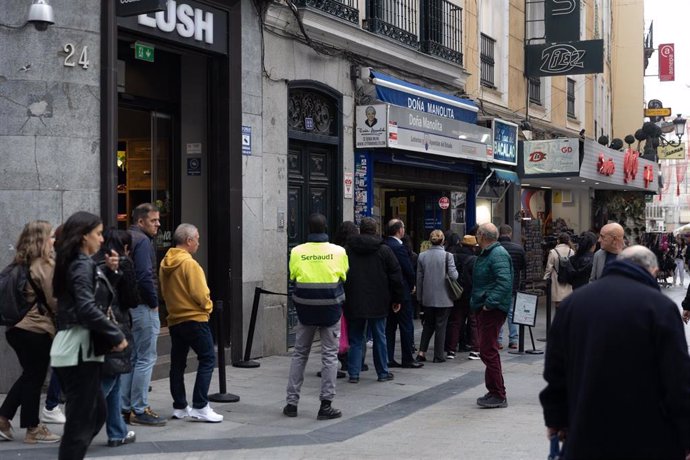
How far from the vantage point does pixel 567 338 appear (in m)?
4.21

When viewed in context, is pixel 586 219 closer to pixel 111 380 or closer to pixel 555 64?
pixel 555 64

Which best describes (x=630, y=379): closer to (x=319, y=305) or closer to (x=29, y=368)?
(x=319, y=305)

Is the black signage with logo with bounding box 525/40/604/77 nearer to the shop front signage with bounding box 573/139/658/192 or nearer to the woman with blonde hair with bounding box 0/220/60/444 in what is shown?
the shop front signage with bounding box 573/139/658/192

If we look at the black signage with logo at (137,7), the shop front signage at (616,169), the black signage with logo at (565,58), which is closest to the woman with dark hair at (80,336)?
the black signage with logo at (137,7)

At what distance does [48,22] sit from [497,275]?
485 cm

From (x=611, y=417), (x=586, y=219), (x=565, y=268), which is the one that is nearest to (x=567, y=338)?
(x=611, y=417)

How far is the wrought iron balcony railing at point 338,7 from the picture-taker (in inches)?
493

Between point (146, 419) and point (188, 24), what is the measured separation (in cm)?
481

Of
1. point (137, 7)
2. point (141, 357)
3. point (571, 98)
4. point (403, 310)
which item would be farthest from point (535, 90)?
point (141, 357)

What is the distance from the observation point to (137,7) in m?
9.07

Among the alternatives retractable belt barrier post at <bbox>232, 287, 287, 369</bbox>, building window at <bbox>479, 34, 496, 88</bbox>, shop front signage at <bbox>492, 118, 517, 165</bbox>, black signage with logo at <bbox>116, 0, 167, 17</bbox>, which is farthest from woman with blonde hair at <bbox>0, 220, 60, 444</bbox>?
building window at <bbox>479, 34, 496, 88</bbox>

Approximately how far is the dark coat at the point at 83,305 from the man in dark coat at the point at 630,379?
9.48ft

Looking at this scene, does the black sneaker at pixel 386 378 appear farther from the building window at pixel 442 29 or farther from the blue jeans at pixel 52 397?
the building window at pixel 442 29

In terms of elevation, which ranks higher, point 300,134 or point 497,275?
point 300,134
